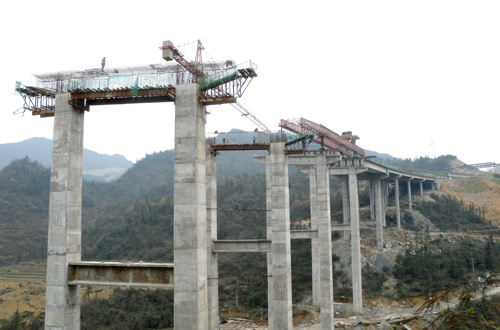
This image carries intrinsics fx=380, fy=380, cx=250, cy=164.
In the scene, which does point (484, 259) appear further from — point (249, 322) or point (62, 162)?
point (62, 162)

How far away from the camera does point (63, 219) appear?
1441 cm

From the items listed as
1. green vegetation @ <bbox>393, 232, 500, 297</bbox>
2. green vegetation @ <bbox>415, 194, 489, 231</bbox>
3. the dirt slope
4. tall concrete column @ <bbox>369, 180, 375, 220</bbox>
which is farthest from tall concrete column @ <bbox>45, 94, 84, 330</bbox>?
the dirt slope

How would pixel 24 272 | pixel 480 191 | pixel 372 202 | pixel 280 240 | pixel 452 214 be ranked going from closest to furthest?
pixel 280 240
pixel 372 202
pixel 24 272
pixel 452 214
pixel 480 191

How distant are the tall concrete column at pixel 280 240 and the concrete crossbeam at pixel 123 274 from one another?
12.7 metres

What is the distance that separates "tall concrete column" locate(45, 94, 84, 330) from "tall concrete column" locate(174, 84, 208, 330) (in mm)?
4371

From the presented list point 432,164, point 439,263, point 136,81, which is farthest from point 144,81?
point 432,164

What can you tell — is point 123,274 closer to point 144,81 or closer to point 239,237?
point 144,81

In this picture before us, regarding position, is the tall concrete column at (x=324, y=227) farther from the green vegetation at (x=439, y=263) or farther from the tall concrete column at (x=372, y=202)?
the tall concrete column at (x=372, y=202)

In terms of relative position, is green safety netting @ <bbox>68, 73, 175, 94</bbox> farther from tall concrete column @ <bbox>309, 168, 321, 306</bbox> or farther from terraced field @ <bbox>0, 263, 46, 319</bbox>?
terraced field @ <bbox>0, 263, 46, 319</bbox>

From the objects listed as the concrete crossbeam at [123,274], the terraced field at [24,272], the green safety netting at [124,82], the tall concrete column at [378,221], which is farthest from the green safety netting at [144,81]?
the terraced field at [24,272]

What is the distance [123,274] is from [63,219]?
3.16m

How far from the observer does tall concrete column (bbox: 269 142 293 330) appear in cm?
2503

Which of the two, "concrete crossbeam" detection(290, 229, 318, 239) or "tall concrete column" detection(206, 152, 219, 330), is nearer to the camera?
"tall concrete column" detection(206, 152, 219, 330)

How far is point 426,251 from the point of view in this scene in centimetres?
5088
